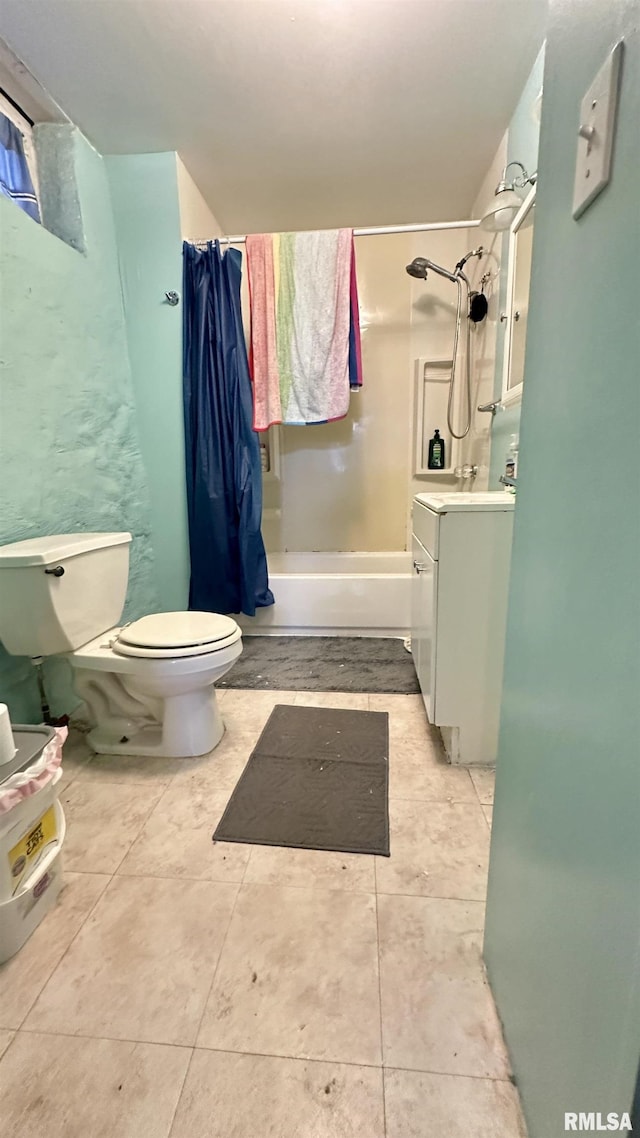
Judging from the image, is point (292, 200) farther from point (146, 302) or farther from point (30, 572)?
point (30, 572)

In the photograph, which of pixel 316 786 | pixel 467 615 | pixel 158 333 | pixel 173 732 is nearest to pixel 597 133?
pixel 467 615

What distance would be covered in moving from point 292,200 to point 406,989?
3.02 m

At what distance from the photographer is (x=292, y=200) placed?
2.27 m

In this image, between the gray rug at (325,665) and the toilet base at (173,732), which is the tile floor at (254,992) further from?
the gray rug at (325,665)

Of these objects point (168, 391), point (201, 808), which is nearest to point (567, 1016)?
point (201, 808)

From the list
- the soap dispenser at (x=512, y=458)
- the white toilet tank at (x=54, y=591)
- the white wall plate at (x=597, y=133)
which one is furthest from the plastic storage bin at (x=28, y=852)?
the soap dispenser at (x=512, y=458)

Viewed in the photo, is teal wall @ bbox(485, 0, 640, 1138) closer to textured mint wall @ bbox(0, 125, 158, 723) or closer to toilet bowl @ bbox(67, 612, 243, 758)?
toilet bowl @ bbox(67, 612, 243, 758)

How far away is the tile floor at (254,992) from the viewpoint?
2.13ft

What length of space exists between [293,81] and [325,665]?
7.24 ft

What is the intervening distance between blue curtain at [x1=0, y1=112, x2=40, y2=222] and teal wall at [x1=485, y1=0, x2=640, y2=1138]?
167cm

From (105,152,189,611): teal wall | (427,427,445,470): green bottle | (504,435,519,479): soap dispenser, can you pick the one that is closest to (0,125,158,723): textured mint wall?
(105,152,189,611): teal wall

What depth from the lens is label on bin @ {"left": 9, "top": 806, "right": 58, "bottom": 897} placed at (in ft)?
2.84

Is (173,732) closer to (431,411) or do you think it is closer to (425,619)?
(425,619)

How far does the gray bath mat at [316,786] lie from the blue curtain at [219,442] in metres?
0.82
